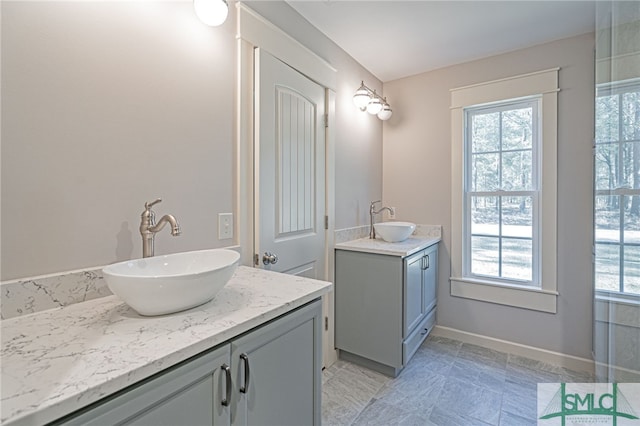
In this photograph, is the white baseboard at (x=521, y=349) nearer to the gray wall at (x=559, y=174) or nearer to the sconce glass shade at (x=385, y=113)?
the gray wall at (x=559, y=174)

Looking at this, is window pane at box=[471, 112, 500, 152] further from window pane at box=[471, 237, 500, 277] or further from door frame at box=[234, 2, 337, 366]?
door frame at box=[234, 2, 337, 366]

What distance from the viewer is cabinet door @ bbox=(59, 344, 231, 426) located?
57 cm

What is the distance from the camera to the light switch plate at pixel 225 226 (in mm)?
1474

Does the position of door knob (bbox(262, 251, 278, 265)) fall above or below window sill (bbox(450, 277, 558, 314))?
above

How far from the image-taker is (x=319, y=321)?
3.78ft

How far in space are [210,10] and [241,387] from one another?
1.40 m

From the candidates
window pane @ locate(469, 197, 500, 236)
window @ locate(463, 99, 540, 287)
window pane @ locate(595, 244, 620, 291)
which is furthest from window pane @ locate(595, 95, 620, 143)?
window pane @ locate(469, 197, 500, 236)

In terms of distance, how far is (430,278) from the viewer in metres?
A: 2.57

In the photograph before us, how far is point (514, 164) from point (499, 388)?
1696mm

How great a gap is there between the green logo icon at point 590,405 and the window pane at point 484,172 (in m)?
1.50

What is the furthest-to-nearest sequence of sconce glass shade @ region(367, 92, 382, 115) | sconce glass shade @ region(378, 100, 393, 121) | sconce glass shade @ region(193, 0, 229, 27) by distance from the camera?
1. sconce glass shade @ region(378, 100, 393, 121)
2. sconce glass shade @ region(367, 92, 382, 115)
3. sconce glass shade @ region(193, 0, 229, 27)

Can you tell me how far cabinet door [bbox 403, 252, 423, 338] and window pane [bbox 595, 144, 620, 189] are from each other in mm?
1169

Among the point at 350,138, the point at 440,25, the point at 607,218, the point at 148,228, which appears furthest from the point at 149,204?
the point at 607,218

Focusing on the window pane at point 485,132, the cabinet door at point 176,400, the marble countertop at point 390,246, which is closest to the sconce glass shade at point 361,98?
the window pane at point 485,132
